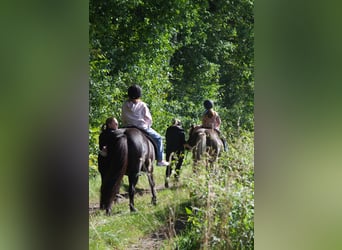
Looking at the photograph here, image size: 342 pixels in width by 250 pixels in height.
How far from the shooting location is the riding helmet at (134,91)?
4027mm

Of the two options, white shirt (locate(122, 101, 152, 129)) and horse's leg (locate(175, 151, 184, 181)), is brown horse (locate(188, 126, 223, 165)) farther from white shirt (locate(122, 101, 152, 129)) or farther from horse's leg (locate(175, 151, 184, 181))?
white shirt (locate(122, 101, 152, 129))

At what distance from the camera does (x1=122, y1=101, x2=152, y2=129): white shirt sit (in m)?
4.03

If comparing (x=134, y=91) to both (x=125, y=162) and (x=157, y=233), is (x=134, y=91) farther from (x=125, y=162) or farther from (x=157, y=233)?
(x=157, y=233)

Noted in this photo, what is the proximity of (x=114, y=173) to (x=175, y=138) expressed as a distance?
0.53 meters

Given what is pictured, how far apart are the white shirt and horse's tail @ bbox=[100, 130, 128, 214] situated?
11 cm

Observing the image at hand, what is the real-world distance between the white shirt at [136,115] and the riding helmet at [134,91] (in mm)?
46

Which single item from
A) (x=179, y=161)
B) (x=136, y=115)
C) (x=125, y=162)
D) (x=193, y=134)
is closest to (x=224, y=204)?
(x=179, y=161)

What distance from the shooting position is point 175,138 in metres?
4.00

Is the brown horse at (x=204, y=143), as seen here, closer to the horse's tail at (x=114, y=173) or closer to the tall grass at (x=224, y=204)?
the tall grass at (x=224, y=204)
